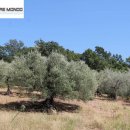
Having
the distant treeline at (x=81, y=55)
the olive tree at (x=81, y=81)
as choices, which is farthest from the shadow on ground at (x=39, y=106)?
the distant treeline at (x=81, y=55)

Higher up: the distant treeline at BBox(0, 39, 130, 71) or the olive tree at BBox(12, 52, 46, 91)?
the distant treeline at BBox(0, 39, 130, 71)

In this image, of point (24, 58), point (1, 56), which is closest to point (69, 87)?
point (24, 58)

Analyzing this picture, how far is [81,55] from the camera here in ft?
348

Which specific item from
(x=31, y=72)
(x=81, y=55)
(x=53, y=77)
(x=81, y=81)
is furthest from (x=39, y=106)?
(x=81, y=55)

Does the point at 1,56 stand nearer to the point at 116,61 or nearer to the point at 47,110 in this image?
the point at 116,61

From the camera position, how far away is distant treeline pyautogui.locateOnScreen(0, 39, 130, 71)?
99.1 meters

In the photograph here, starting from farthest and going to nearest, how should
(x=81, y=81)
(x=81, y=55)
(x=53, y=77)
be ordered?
(x=81, y=55)
(x=81, y=81)
(x=53, y=77)

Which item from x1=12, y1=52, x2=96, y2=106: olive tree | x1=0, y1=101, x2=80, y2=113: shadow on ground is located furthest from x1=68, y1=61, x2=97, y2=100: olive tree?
x1=0, y1=101, x2=80, y2=113: shadow on ground

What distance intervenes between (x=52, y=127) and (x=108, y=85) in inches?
1663

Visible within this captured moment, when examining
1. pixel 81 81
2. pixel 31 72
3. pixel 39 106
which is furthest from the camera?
pixel 39 106

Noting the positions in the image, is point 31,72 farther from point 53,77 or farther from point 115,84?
point 115,84

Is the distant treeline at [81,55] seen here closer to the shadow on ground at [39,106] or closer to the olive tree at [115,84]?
the olive tree at [115,84]

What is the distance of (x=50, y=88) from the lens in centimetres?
3291

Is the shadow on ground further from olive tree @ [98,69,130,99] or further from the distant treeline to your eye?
the distant treeline
